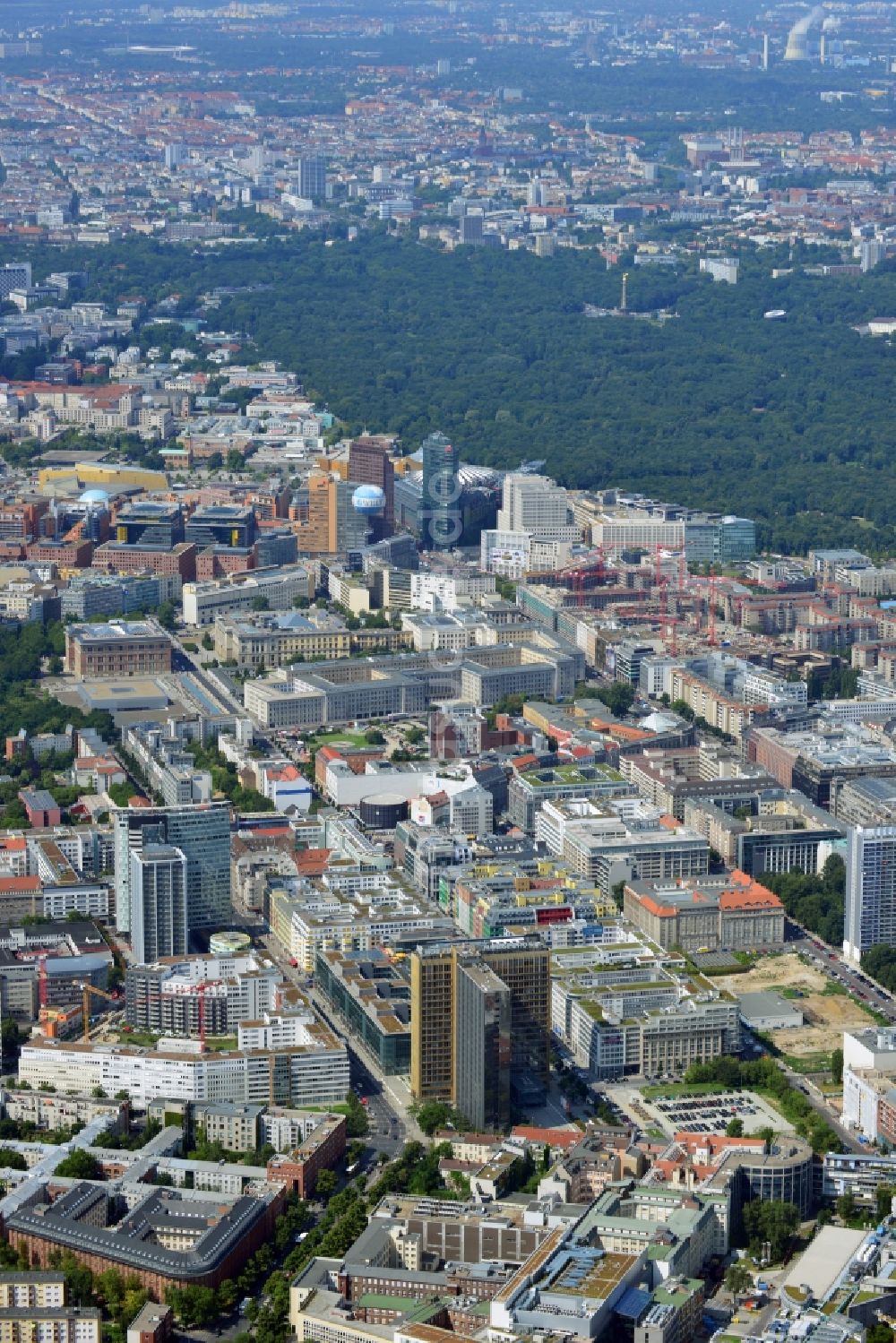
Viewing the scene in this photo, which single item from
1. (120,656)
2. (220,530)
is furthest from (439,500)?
(120,656)

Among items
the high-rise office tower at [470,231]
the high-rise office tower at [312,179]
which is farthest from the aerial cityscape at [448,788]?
the high-rise office tower at [312,179]

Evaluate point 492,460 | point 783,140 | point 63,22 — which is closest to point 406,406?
point 492,460

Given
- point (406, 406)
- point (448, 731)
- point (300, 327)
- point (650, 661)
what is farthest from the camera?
point (300, 327)

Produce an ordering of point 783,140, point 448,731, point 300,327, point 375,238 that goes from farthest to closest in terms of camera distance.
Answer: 1. point 783,140
2. point 375,238
3. point 300,327
4. point 448,731

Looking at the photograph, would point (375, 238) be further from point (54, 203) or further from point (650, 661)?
point (650, 661)

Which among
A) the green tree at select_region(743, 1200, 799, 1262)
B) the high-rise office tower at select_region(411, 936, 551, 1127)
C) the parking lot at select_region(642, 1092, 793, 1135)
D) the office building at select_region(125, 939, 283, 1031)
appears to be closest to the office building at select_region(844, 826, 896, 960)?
the parking lot at select_region(642, 1092, 793, 1135)

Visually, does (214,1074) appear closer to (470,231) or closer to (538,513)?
(538,513)

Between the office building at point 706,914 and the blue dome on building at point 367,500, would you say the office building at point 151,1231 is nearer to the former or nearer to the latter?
the office building at point 706,914
